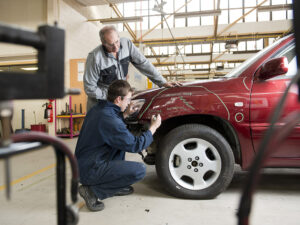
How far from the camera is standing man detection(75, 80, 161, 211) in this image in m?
1.99

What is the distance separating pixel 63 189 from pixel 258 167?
72 centimetres

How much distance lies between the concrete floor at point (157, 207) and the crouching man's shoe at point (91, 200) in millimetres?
47

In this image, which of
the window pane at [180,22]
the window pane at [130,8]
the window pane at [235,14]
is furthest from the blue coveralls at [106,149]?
the window pane at [180,22]

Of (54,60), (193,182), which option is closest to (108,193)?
(193,182)

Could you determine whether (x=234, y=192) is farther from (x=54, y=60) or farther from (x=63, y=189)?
(x=54, y=60)

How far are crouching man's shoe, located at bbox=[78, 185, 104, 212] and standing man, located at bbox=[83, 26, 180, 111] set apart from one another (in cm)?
95

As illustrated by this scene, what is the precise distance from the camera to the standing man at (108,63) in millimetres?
2539

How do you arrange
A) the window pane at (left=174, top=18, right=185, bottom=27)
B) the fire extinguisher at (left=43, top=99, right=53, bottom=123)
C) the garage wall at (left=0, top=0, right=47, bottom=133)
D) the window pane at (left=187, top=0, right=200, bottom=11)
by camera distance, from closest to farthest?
the fire extinguisher at (left=43, top=99, right=53, bottom=123) → the garage wall at (left=0, top=0, right=47, bottom=133) → the window pane at (left=187, top=0, right=200, bottom=11) → the window pane at (left=174, top=18, right=185, bottom=27)

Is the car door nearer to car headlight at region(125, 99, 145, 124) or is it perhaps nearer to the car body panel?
the car body panel

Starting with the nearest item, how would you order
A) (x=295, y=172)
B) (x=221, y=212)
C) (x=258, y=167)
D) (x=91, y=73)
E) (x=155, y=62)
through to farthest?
(x=258, y=167) → (x=221, y=212) → (x=91, y=73) → (x=295, y=172) → (x=155, y=62)

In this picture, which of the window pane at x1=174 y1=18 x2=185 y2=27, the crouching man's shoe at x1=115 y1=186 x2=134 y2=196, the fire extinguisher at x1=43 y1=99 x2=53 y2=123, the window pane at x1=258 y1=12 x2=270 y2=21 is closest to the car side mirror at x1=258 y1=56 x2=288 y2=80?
the crouching man's shoe at x1=115 y1=186 x2=134 y2=196

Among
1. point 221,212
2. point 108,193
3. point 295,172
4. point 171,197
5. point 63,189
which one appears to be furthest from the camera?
point 295,172

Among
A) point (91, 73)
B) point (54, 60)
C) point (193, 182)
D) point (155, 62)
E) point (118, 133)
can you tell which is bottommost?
point (193, 182)

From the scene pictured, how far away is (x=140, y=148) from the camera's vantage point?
1.99 meters
